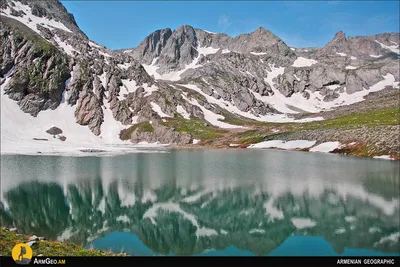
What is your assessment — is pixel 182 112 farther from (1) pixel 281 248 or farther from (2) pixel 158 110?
(1) pixel 281 248

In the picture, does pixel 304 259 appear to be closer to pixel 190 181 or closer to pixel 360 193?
pixel 360 193

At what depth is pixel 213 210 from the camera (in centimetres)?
3581

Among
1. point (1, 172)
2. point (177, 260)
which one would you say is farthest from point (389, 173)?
point (1, 172)

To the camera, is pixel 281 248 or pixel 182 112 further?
pixel 182 112

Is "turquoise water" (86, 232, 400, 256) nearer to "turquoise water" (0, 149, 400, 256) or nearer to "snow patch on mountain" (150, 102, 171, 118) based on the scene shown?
"turquoise water" (0, 149, 400, 256)

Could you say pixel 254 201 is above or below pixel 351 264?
below

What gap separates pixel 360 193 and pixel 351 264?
30.4 m

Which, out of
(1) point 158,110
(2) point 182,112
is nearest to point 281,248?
(1) point 158,110

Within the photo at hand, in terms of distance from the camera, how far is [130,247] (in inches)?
1003

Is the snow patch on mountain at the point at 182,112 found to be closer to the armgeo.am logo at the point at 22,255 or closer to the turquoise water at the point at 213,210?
the turquoise water at the point at 213,210

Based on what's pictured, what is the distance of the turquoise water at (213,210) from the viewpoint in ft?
85.9

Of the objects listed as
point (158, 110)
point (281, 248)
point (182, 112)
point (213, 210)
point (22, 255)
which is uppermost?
point (158, 110)

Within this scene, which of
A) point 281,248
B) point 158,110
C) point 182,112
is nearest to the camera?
point 281,248

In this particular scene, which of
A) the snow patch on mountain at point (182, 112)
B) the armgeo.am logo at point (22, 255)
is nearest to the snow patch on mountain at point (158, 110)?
the snow patch on mountain at point (182, 112)
